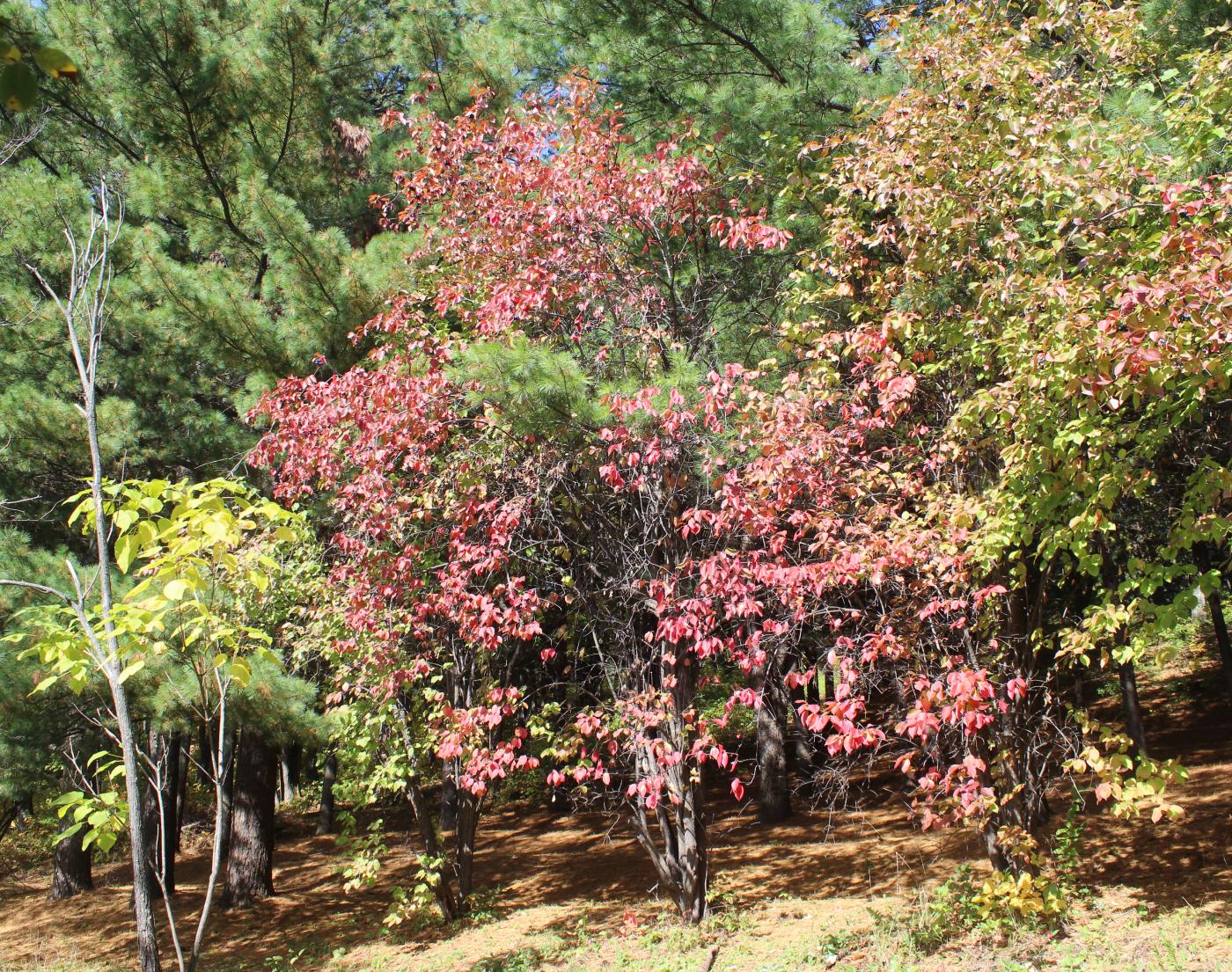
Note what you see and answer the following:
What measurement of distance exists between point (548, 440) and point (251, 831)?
21.9ft

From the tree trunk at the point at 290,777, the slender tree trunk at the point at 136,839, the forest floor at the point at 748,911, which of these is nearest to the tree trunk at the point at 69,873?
the forest floor at the point at 748,911

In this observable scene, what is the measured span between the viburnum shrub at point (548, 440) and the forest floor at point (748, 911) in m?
0.91

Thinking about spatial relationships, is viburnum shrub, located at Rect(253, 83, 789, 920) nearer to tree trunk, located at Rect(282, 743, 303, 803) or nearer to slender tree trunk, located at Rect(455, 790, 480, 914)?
slender tree trunk, located at Rect(455, 790, 480, 914)

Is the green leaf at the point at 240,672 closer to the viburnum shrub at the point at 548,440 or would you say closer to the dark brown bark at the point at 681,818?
the viburnum shrub at the point at 548,440

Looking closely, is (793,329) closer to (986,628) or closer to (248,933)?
(986,628)

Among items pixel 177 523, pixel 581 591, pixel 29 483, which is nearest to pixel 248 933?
pixel 29 483

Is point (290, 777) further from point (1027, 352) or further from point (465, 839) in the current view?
point (1027, 352)

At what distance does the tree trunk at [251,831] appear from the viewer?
9734 millimetres

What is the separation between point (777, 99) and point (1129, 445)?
3.52 m

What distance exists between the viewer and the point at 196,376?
29.4 ft

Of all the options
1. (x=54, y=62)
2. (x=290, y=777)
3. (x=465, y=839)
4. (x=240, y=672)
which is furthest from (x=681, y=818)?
(x=290, y=777)

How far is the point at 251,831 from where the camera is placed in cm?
986

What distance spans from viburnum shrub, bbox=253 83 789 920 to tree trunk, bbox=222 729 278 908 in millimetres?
3353

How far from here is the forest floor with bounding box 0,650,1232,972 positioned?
5371 millimetres
